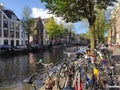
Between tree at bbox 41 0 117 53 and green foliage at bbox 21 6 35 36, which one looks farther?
green foliage at bbox 21 6 35 36

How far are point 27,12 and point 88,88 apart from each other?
62695 millimetres

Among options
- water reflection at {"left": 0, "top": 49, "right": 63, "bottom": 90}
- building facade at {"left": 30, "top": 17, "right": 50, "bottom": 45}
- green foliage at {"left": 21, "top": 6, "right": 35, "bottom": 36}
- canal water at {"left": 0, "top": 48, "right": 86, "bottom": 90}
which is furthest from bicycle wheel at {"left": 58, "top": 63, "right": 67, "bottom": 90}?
building facade at {"left": 30, "top": 17, "right": 50, "bottom": 45}

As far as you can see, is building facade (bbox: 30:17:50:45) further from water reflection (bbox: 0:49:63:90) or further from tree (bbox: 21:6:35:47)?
water reflection (bbox: 0:49:63:90)

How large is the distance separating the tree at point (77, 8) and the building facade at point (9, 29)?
2011 inches

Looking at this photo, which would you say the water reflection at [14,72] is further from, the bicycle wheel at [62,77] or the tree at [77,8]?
the tree at [77,8]

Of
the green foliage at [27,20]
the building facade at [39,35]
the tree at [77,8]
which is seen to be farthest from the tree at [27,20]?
the tree at [77,8]

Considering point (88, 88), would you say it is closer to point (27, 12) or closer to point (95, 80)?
point (95, 80)

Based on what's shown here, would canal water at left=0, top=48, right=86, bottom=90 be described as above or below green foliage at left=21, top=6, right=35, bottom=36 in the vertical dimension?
below

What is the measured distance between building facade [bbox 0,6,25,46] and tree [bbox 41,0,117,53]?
51.1 meters

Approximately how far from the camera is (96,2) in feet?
72.0

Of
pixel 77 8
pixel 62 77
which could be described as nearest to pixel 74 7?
pixel 77 8

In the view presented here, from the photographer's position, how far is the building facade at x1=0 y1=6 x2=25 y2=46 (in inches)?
2889

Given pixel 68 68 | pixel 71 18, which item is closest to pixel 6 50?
pixel 71 18

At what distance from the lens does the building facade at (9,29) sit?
73.4 metres
